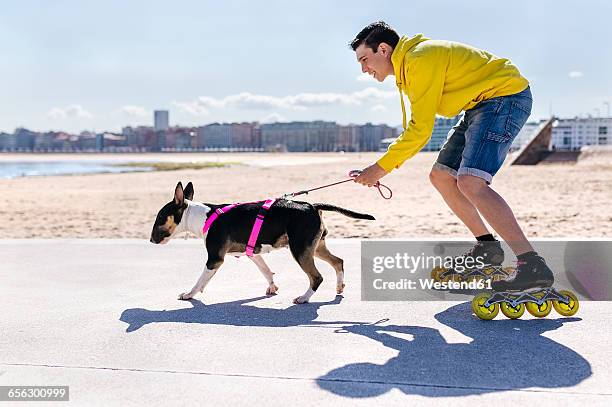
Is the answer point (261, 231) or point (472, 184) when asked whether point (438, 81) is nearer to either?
point (472, 184)

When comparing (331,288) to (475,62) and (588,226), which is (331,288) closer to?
(475,62)

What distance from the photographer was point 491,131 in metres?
4.36

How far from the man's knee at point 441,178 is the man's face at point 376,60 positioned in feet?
3.10

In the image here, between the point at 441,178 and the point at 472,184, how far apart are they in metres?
0.79

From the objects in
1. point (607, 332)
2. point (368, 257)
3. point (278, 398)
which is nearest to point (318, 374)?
point (278, 398)

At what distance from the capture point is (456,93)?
4.43 m

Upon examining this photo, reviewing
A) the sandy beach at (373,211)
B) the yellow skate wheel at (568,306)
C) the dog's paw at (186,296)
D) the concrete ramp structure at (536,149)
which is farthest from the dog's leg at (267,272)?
the concrete ramp structure at (536,149)

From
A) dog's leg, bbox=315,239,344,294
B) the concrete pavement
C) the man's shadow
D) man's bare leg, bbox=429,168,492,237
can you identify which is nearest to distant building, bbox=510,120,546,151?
man's bare leg, bbox=429,168,492,237

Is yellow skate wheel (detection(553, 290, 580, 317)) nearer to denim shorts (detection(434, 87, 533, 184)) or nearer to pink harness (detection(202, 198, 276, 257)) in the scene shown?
denim shorts (detection(434, 87, 533, 184))

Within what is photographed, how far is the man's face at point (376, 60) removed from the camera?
4.49 m

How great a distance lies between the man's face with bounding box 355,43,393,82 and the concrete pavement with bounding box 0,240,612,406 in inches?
63.3

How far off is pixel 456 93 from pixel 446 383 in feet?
6.87

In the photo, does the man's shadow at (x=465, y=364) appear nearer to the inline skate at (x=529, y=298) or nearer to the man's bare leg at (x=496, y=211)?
the inline skate at (x=529, y=298)

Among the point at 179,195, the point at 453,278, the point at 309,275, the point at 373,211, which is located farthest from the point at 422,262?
the point at 373,211
